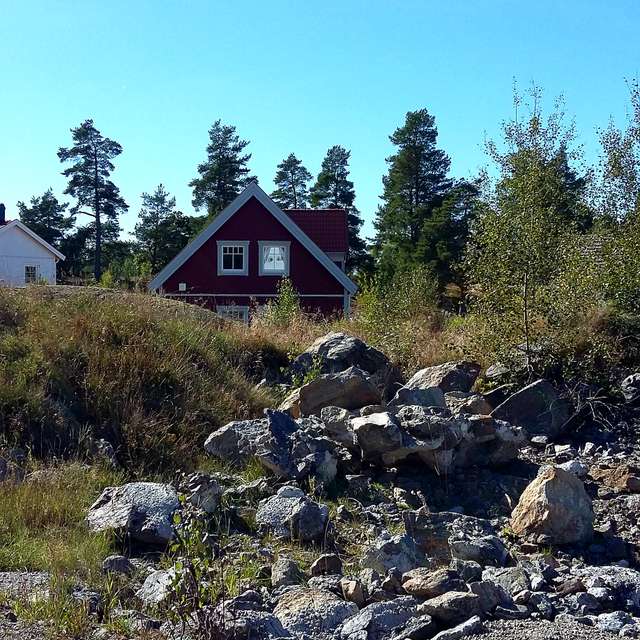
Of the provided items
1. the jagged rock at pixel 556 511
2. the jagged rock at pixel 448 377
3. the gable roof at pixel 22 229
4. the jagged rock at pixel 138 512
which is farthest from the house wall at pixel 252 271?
the jagged rock at pixel 138 512

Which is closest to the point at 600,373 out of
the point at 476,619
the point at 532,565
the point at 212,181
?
the point at 532,565

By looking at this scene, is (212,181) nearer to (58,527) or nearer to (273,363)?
(273,363)

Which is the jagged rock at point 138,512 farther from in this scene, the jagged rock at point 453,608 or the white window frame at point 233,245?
the white window frame at point 233,245

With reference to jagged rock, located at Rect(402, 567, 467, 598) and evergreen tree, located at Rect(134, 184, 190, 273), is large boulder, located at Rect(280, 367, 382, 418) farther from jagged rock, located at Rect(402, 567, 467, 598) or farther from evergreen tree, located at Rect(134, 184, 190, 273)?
evergreen tree, located at Rect(134, 184, 190, 273)

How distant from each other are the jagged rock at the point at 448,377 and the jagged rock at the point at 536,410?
26.6 inches

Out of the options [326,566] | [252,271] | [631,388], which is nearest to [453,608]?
[326,566]

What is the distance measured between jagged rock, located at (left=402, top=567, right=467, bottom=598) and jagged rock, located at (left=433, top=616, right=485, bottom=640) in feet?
1.26

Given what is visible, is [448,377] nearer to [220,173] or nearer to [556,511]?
[556,511]

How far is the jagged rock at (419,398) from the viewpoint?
26.5ft

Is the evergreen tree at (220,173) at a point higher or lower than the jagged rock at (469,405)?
higher

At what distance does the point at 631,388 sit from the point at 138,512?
20.0 feet

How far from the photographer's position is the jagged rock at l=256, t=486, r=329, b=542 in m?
5.54

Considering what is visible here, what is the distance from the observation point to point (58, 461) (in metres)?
6.79

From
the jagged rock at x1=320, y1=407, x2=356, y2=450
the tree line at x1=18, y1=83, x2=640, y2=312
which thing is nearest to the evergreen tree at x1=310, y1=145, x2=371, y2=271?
the tree line at x1=18, y1=83, x2=640, y2=312
